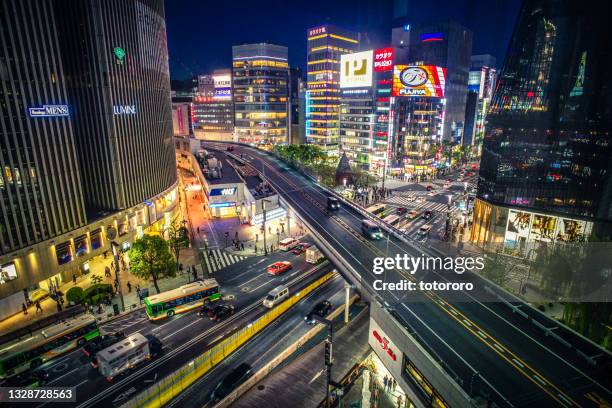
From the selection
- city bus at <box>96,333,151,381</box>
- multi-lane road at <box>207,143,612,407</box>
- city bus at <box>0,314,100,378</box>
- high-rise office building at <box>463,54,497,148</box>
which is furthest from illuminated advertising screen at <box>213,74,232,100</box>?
city bus at <box>96,333,151,381</box>

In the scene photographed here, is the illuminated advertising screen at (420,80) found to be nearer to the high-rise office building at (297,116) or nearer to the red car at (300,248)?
the high-rise office building at (297,116)

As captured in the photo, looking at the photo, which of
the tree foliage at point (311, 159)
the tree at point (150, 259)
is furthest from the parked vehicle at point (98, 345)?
the tree foliage at point (311, 159)

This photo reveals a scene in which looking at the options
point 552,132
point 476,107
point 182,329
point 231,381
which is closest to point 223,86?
point 476,107

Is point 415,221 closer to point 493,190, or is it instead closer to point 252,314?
point 493,190

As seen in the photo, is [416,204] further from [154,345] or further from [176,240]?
[154,345]

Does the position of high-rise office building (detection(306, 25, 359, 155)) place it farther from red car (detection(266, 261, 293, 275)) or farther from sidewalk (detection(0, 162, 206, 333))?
red car (detection(266, 261, 293, 275))

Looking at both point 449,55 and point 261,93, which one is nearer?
point 449,55
